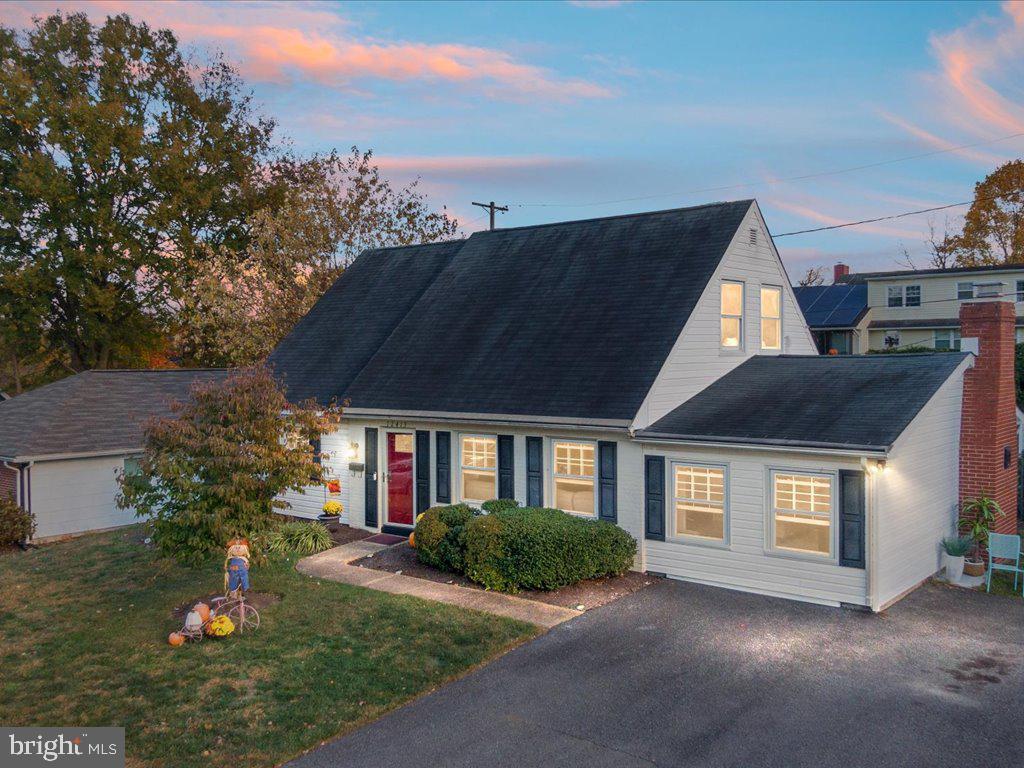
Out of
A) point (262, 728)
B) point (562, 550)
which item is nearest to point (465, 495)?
point (562, 550)

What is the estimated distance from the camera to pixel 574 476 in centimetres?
1595

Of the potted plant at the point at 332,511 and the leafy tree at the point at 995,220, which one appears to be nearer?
the potted plant at the point at 332,511

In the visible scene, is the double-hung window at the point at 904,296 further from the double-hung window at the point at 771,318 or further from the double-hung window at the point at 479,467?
the double-hung window at the point at 479,467

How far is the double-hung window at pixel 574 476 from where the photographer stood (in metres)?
15.8

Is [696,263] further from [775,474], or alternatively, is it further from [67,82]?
[67,82]

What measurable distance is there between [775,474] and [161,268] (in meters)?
30.5

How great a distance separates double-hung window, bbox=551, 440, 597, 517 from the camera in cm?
1584

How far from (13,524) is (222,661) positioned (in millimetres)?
11907

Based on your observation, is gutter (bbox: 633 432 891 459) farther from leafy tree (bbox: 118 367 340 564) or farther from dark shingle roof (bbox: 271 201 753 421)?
leafy tree (bbox: 118 367 340 564)

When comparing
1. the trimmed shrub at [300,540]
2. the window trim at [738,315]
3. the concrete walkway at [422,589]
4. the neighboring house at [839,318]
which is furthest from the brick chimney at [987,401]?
the neighboring house at [839,318]

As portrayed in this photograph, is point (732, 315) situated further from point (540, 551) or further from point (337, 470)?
point (337, 470)

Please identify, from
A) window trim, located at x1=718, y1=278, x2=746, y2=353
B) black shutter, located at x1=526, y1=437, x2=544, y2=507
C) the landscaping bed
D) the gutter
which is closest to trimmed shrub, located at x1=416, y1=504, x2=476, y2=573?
the landscaping bed

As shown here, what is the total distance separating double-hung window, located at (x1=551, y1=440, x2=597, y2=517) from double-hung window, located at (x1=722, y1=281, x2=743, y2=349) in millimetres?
4116

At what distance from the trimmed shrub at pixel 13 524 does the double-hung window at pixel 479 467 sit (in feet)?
36.3
